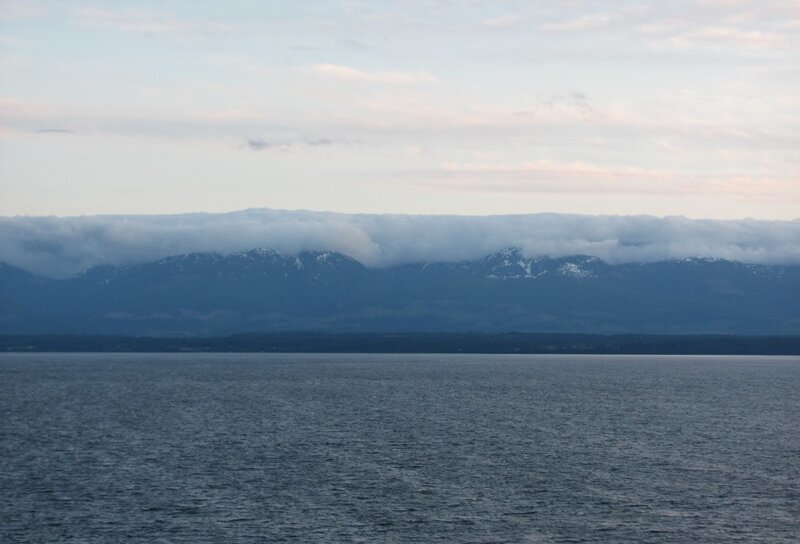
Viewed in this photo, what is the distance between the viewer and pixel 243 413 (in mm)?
146500

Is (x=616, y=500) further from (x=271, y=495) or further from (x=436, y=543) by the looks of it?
(x=271, y=495)

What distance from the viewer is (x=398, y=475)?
291 feet

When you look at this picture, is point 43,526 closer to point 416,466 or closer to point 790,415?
point 416,466

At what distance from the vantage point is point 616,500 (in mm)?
78625

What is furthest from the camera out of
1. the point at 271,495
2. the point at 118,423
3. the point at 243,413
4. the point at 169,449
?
the point at 243,413

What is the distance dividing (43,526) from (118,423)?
204 feet

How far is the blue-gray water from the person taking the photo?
69.8 meters

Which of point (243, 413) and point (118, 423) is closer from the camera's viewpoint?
point (118, 423)

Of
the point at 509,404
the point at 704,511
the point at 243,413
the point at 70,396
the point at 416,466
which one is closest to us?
the point at 704,511

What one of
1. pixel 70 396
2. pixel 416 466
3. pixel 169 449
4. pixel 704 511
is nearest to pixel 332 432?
pixel 169 449

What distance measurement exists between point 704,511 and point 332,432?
171 ft

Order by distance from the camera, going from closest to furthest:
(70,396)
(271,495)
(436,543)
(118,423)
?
1. (436,543)
2. (271,495)
3. (118,423)
4. (70,396)

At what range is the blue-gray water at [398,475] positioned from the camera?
6975 centimetres

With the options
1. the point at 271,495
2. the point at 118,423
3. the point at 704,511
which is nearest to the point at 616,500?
the point at 704,511
